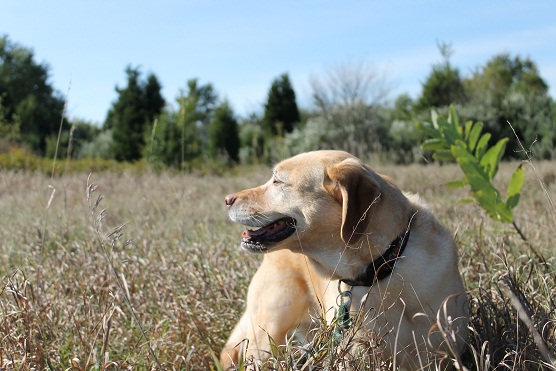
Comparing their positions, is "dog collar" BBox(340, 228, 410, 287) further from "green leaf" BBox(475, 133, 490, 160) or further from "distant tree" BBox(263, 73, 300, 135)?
"distant tree" BBox(263, 73, 300, 135)

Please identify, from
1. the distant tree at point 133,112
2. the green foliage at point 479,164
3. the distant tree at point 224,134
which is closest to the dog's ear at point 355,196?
the green foliage at point 479,164

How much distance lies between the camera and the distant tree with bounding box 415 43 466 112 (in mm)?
19703

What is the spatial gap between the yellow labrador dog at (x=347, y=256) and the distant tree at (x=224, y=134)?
1645 centimetres

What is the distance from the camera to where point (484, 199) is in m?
3.54

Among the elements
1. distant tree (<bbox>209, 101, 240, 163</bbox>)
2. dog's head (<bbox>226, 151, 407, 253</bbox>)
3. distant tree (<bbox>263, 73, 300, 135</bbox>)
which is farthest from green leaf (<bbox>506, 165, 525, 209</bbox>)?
distant tree (<bbox>263, 73, 300, 135</bbox>)

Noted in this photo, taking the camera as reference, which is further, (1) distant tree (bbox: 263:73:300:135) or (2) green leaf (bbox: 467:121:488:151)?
(1) distant tree (bbox: 263:73:300:135)

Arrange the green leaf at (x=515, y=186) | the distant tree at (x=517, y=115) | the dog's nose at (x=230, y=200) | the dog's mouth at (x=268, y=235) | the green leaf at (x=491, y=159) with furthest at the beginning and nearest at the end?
the distant tree at (x=517, y=115) → the green leaf at (x=491, y=159) → the green leaf at (x=515, y=186) → the dog's nose at (x=230, y=200) → the dog's mouth at (x=268, y=235)

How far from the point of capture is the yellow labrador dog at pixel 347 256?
2752mm

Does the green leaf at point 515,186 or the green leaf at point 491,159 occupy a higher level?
the green leaf at point 491,159

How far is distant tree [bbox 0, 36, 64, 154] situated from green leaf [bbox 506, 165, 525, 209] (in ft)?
100

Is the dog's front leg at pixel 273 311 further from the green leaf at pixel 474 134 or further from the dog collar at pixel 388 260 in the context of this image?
the green leaf at pixel 474 134

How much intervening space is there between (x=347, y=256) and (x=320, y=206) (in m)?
0.29

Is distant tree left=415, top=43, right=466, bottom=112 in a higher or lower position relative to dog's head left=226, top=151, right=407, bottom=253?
higher

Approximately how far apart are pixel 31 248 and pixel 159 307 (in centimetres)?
187
